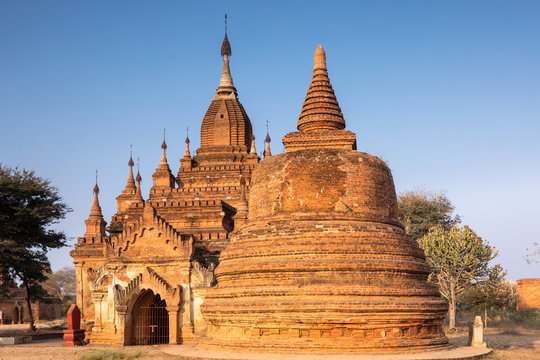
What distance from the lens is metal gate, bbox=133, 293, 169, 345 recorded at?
26.2 metres

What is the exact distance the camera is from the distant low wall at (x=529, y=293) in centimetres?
4569

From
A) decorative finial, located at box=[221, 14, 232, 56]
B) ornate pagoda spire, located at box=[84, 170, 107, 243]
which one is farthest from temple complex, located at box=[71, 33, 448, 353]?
decorative finial, located at box=[221, 14, 232, 56]

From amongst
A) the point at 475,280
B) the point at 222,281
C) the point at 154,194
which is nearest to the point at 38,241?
the point at 154,194

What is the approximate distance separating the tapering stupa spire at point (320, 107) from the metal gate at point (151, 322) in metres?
9.67

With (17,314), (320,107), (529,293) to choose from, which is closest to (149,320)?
(320,107)

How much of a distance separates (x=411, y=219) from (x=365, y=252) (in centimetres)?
3253

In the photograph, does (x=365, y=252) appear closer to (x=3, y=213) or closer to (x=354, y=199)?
(x=354, y=199)

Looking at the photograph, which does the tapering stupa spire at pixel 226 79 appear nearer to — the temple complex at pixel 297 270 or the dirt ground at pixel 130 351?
the temple complex at pixel 297 270

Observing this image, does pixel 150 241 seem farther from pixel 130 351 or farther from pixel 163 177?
pixel 163 177

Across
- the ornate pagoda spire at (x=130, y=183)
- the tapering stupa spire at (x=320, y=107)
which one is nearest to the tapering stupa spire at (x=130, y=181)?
the ornate pagoda spire at (x=130, y=183)

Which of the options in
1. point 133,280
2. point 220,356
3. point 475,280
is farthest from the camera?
point 475,280

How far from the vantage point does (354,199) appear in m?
20.1

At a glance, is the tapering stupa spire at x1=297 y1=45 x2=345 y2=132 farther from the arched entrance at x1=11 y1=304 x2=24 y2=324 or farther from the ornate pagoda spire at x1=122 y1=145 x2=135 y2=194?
the arched entrance at x1=11 y1=304 x2=24 y2=324

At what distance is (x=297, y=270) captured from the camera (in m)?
18.7
